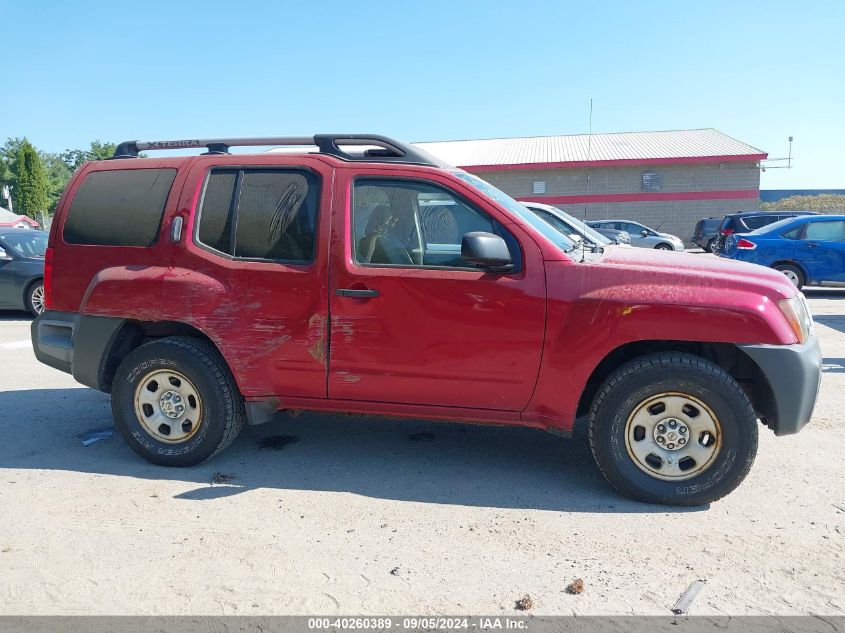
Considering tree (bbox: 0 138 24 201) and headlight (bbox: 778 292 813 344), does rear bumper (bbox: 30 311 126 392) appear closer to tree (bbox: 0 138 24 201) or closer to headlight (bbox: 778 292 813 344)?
headlight (bbox: 778 292 813 344)

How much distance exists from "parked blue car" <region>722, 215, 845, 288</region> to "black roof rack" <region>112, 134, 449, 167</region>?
1080cm

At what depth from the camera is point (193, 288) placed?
423 centimetres

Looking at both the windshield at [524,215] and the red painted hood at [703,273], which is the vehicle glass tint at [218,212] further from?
the red painted hood at [703,273]

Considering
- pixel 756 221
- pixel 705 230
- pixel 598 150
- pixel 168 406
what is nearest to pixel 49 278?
pixel 168 406

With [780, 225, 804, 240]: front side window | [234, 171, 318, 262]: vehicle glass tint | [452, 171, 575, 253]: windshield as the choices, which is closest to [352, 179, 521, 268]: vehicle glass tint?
[452, 171, 575, 253]: windshield

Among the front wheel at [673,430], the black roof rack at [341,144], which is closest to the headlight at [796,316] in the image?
the front wheel at [673,430]

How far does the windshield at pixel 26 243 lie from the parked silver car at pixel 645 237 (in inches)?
555

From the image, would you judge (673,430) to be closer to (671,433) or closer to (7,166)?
(671,433)

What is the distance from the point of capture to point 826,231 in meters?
13.0

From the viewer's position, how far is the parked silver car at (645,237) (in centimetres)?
2017

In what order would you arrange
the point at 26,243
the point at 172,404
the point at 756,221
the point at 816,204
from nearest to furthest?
the point at 172,404, the point at 26,243, the point at 756,221, the point at 816,204

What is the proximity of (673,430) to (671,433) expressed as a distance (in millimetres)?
20

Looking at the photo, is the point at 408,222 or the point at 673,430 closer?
the point at 673,430

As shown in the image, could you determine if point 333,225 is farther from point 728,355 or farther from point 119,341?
point 728,355
